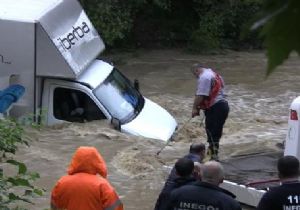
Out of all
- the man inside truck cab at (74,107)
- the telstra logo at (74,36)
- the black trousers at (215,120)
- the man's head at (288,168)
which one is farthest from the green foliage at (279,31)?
the telstra logo at (74,36)

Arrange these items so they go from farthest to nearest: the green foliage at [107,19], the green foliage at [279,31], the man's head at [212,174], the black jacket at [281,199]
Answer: the green foliage at [107,19], the man's head at [212,174], the black jacket at [281,199], the green foliage at [279,31]

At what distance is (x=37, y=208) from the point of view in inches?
311

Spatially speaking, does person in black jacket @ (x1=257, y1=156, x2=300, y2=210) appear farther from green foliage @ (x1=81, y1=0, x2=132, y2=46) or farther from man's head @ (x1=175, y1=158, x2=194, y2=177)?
green foliage @ (x1=81, y1=0, x2=132, y2=46)

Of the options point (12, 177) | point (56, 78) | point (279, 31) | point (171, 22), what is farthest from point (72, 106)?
point (171, 22)

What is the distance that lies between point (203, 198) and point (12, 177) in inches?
42.2

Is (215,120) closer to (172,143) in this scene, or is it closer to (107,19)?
(172,143)

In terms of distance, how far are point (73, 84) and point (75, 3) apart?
1.59 metres

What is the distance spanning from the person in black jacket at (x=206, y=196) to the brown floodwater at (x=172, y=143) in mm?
812

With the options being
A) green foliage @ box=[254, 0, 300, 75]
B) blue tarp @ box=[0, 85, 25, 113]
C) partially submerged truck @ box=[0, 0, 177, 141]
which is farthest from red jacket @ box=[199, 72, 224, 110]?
green foliage @ box=[254, 0, 300, 75]

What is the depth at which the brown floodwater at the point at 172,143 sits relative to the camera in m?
8.98

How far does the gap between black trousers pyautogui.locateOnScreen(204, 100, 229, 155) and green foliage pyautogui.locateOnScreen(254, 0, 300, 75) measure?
28.4 feet

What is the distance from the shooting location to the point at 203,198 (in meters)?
3.89

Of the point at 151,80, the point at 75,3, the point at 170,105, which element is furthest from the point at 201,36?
the point at 75,3

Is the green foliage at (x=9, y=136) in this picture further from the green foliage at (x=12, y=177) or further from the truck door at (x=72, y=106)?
the truck door at (x=72, y=106)
